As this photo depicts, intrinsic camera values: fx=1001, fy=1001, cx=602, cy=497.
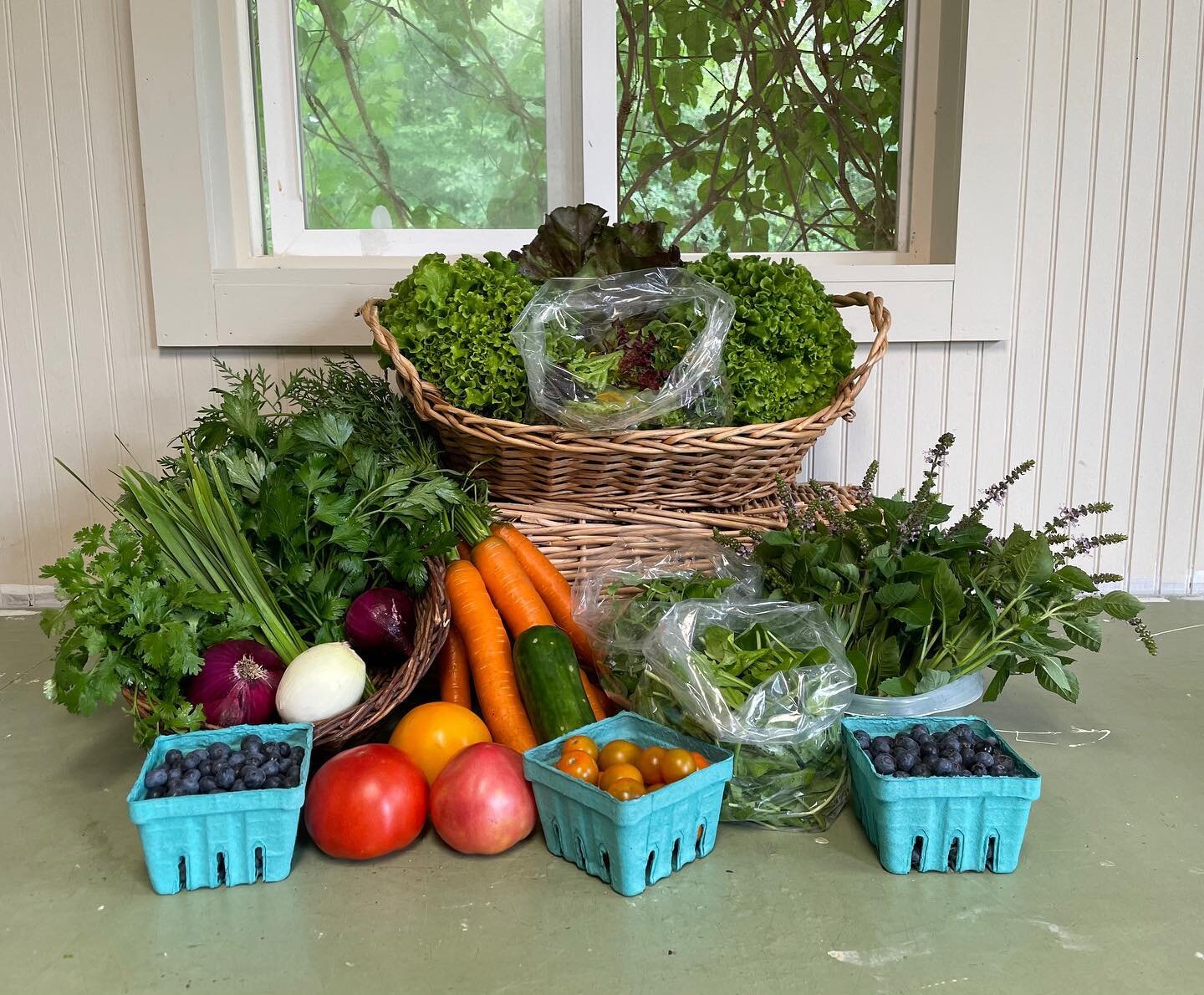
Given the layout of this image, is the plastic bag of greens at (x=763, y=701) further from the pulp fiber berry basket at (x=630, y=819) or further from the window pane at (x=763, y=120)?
the window pane at (x=763, y=120)

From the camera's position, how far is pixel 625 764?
1139 mm

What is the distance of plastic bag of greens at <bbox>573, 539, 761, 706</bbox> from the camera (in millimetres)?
1360

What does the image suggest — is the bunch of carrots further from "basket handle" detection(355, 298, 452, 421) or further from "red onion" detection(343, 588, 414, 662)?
"basket handle" detection(355, 298, 452, 421)

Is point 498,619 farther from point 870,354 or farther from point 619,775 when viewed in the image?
point 870,354

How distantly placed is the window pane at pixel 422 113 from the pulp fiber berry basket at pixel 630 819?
51.3 inches

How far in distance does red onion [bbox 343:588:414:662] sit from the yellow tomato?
122 mm

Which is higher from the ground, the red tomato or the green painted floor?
the red tomato

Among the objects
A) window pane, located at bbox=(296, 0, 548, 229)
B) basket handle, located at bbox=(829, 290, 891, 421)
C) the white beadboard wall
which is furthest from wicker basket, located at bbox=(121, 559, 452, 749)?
window pane, located at bbox=(296, 0, 548, 229)

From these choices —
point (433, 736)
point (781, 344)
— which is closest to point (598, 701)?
point (433, 736)

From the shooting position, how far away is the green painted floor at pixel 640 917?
0.98 meters

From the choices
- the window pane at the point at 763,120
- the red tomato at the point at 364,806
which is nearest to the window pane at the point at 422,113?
the window pane at the point at 763,120

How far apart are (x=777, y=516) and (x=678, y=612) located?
525 millimetres

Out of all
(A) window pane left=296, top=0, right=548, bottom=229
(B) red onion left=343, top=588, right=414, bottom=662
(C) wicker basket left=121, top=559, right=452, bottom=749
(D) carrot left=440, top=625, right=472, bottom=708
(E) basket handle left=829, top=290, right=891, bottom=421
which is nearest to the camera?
(C) wicker basket left=121, top=559, right=452, bottom=749

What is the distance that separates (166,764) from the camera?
113 centimetres
